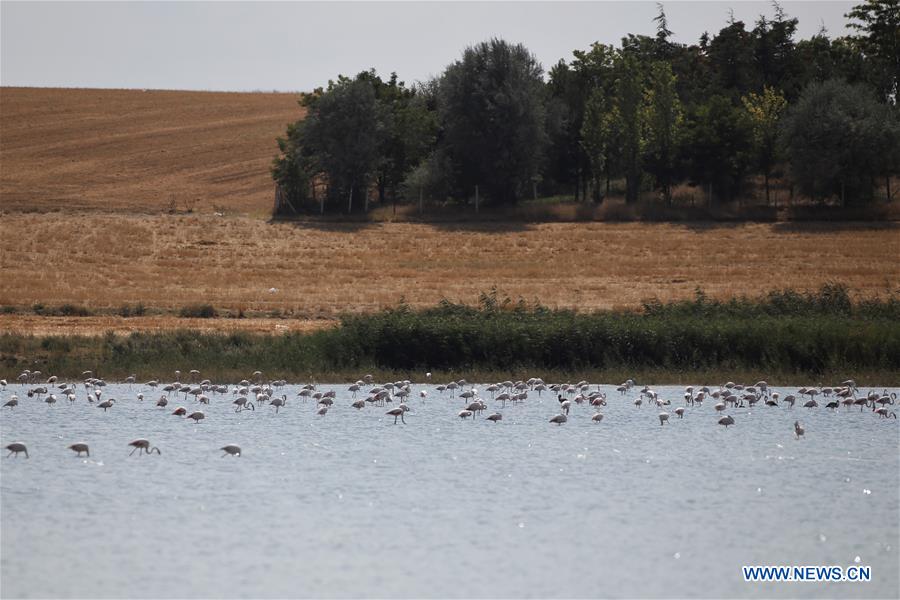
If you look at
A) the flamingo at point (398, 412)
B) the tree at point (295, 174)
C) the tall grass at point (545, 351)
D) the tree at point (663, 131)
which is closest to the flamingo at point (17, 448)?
the flamingo at point (398, 412)

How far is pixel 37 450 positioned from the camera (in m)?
18.4

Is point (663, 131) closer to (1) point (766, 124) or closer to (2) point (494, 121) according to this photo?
(1) point (766, 124)

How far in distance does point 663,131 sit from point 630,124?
230 cm

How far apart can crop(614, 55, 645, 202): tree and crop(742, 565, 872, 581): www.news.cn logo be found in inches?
2399

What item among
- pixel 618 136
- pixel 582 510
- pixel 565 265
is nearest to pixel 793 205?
pixel 618 136

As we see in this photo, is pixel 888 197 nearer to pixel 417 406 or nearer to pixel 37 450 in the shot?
pixel 417 406

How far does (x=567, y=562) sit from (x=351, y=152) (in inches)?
2383

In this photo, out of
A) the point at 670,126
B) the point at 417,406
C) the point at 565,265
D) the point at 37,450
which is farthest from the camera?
the point at 670,126

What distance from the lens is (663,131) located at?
240 feet

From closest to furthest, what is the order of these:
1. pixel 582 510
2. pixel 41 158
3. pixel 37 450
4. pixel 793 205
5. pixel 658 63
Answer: pixel 582 510 → pixel 37 450 → pixel 793 205 → pixel 658 63 → pixel 41 158

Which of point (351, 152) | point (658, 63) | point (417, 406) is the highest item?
point (658, 63)

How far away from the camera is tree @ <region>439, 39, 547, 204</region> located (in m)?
72.1

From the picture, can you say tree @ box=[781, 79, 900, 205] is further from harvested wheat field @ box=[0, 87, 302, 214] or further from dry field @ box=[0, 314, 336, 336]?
dry field @ box=[0, 314, 336, 336]

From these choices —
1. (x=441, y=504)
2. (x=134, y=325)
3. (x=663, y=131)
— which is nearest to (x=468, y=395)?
(x=441, y=504)
